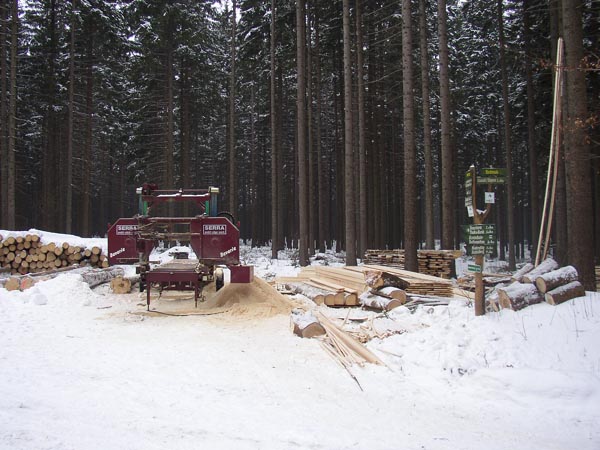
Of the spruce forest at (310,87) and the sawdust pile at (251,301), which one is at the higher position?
the spruce forest at (310,87)

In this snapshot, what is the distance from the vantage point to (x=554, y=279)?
23.5 feet

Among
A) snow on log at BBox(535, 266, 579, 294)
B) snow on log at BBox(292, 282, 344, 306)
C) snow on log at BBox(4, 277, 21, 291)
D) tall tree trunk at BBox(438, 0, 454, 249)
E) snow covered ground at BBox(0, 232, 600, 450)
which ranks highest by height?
tall tree trunk at BBox(438, 0, 454, 249)

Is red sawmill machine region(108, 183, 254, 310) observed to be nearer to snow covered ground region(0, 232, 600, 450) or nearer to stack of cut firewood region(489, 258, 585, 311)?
snow covered ground region(0, 232, 600, 450)

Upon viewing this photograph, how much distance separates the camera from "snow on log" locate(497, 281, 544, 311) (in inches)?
274

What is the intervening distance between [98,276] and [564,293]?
11.8 metres

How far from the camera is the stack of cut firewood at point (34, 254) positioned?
1373cm

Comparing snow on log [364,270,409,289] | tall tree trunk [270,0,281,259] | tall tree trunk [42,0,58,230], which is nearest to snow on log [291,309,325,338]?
snow on log [364,270,409,289]

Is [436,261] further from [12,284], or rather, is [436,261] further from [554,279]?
[12,284]

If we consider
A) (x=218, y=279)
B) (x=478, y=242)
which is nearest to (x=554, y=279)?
(x=478, y=242)

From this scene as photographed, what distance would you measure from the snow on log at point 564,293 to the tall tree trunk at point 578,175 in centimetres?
166

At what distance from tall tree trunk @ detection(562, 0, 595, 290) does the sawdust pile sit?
6.05 metres

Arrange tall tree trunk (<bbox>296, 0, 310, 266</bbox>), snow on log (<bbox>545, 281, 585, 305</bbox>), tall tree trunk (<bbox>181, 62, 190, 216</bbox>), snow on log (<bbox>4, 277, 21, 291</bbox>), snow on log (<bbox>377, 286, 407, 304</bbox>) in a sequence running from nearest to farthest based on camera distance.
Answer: snow on log (<bbox>545, 281, 585, 305</bbox>), snow on log (<bbox>377, 286, 407, 304</bbox>), snow on log (<bbox>4, 277, 21, 291</bbox>), tall tree trunk (<bbox>296, 0, 310, 266</bbox>), tall tree trunk (<bbox>181, 62, 190, 216</bbox>)

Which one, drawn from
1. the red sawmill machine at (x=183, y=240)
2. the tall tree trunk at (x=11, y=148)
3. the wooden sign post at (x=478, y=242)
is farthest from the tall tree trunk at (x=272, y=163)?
the wooden sign post at (x=478, y=242)

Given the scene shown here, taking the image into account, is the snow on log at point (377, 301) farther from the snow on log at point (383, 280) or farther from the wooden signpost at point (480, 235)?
the wooden signpost at point (480, 235)
